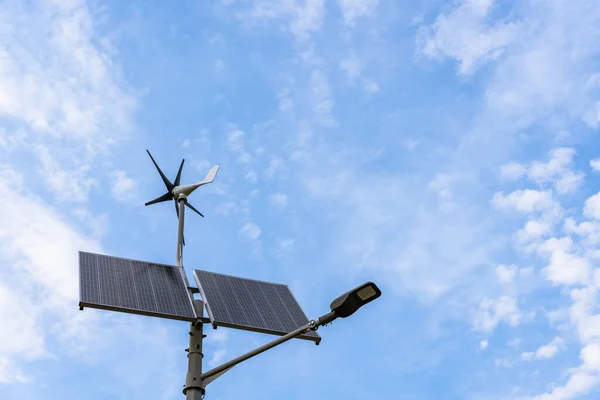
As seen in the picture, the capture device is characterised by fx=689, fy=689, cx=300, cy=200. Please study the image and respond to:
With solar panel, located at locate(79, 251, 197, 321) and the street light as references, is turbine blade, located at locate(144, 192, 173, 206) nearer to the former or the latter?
solar panel, located at locate(79, 251, 197, 321)

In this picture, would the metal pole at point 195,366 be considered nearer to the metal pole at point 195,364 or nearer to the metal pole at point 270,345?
the metal pole at point 195,364

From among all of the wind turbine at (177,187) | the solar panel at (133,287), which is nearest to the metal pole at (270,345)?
the solar panel at (133,287)

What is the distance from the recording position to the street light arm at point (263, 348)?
10727mm

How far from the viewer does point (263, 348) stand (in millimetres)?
10953

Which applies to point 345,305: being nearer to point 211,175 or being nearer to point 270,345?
point 270,345

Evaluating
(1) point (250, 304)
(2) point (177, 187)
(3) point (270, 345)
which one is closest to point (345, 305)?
(3) point (270, 345)

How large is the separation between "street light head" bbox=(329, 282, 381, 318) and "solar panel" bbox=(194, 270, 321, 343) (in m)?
1.80

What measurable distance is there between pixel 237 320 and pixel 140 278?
215cm

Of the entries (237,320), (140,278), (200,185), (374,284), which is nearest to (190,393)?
(237,320)

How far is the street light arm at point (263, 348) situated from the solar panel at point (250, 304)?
1.04 meters

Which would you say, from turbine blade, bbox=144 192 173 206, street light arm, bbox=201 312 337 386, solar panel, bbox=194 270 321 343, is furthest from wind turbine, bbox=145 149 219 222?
street light arm, bbox=201 312 337 386

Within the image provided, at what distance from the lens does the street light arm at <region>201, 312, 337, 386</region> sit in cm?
1073

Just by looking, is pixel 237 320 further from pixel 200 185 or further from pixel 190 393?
pixel 200 185

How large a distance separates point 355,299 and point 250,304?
150 inches
